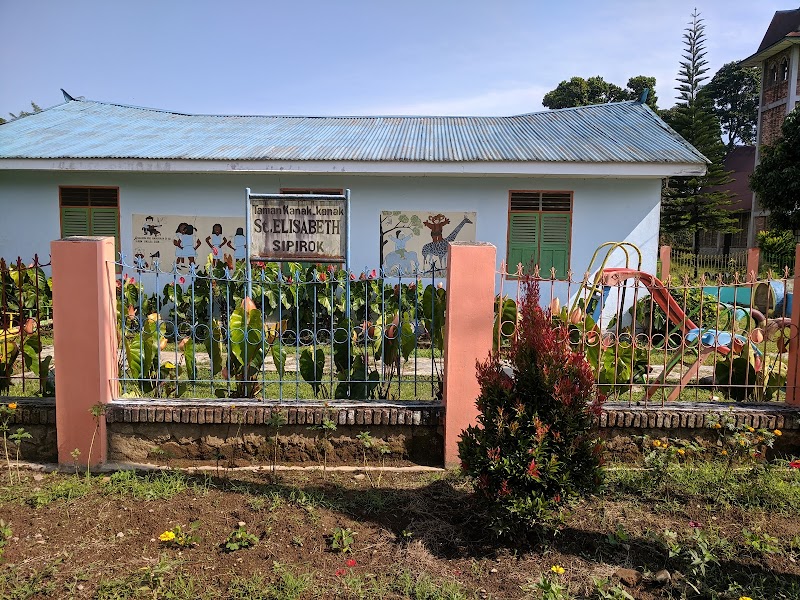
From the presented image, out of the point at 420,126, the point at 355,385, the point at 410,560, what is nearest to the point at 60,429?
the point at 355,385

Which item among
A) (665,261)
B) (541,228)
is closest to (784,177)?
(665,261)

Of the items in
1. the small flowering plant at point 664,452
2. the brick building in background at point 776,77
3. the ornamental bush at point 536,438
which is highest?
the brick building in background at point 776,77

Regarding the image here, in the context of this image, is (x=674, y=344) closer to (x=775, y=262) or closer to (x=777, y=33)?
(x=775, y=262)

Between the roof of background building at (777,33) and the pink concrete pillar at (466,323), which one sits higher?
the roof of background building at (777,33)

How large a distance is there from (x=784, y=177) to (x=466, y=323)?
18094 millimetres

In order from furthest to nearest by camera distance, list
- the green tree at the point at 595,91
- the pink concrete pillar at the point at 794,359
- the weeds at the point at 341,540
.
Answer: the green tree at the point at 595,91 < the pink concrete pillar at the point at 794,359 < the weeds at the point at 341,540

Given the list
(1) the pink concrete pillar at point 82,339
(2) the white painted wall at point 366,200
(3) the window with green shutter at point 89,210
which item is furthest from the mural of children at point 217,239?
(1) the pink concrete pillar at point 82,339

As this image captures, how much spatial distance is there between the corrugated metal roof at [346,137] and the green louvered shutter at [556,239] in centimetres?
109

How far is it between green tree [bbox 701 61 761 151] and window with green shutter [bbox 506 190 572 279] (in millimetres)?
42605

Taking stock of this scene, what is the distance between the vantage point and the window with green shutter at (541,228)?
10.1m

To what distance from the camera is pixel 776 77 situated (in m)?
26.2

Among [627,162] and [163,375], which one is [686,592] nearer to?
[163,375]

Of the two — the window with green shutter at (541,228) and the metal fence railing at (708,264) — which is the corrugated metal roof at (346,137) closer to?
the window with green shutter at (541,228)

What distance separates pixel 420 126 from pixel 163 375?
9.85 metres
